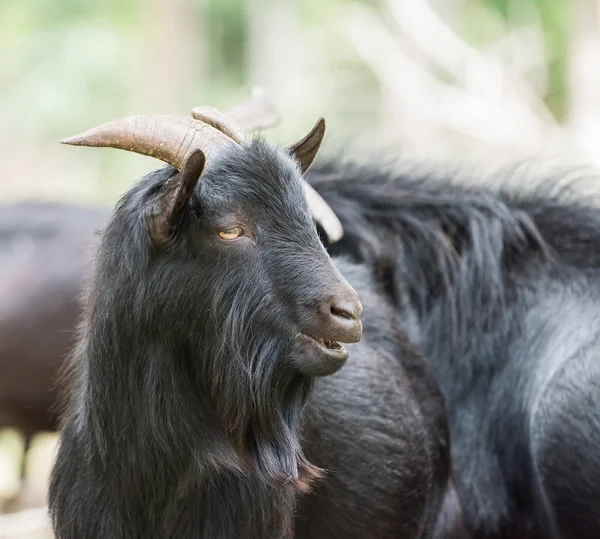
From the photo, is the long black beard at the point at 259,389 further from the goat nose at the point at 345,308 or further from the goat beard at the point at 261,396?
the goat nose at the point at 345,308

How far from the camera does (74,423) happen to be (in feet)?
12.3

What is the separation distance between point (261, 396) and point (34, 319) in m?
3.30

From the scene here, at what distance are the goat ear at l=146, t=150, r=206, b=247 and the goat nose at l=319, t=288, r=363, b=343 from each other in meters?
0.55

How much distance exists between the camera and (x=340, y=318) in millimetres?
3084

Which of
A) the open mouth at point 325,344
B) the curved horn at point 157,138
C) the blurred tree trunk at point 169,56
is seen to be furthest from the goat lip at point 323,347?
the blurred tree trunk at point 169,56

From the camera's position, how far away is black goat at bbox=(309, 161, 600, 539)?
193 inches

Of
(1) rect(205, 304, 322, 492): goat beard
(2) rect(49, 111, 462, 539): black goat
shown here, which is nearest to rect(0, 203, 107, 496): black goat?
(2) rect(49, 111, 462, 539): black goat

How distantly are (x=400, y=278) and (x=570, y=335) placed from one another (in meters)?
0.88

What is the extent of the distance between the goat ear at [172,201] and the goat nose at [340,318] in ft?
1.80

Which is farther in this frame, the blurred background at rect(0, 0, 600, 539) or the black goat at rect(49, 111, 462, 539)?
the blurred background at rect(0, 0, 600, 539)

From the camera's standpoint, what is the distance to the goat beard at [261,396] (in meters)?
3.24

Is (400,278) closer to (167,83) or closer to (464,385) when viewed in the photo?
(464,385)

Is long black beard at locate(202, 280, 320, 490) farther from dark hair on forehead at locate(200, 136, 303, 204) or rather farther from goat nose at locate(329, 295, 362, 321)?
dark hair on forehead at locate(200, 136, 303, 204)

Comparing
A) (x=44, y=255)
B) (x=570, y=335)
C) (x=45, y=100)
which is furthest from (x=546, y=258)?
(x=45, y=100)
